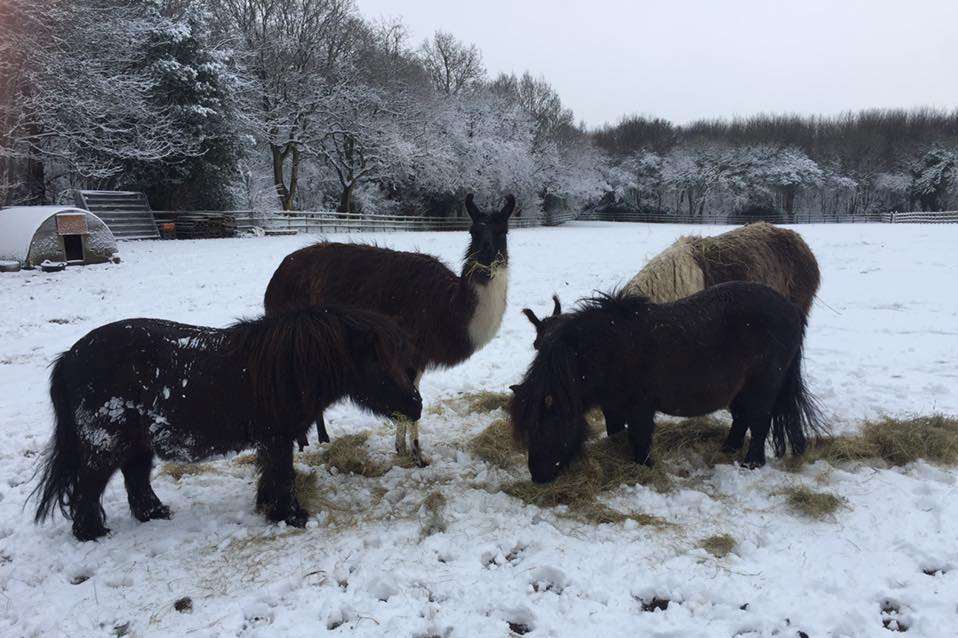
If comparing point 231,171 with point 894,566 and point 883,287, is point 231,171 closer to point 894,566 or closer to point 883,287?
point 883,287

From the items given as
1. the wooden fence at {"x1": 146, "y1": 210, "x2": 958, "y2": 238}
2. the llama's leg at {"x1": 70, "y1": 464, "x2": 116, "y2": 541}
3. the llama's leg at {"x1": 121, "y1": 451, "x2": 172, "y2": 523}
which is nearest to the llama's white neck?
the llama's leg at {"x1": 121, "y1": 451, "x2": 172, "y2": 523}

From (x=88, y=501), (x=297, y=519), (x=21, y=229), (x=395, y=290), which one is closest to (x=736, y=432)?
(x=395, y=290)

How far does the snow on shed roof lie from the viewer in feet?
40.3

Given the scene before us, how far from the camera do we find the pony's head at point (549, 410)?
149 inches

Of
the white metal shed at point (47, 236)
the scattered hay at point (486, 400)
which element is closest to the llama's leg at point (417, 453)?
the scattered hay at point (486, 400)

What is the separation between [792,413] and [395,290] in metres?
3.40

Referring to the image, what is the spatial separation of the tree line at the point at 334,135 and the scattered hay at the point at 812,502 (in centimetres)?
1858

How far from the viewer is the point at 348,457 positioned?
4.46m

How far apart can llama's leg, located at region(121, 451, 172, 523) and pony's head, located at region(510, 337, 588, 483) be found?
95.7 inches

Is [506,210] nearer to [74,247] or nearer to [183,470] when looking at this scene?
[183,470]

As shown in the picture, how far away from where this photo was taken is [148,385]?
334cm

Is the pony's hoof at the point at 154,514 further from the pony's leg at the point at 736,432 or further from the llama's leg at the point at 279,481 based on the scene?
the pony's leg at the point at 736,432

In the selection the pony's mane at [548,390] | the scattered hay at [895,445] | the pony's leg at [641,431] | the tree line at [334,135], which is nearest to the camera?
the pony's mane at [548,390]

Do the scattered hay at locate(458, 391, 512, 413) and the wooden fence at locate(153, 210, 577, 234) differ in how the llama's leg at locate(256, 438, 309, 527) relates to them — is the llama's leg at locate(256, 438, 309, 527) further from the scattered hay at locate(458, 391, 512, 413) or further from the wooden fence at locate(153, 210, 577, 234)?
the wooden fence at locate(153, 210, 577, 234)
